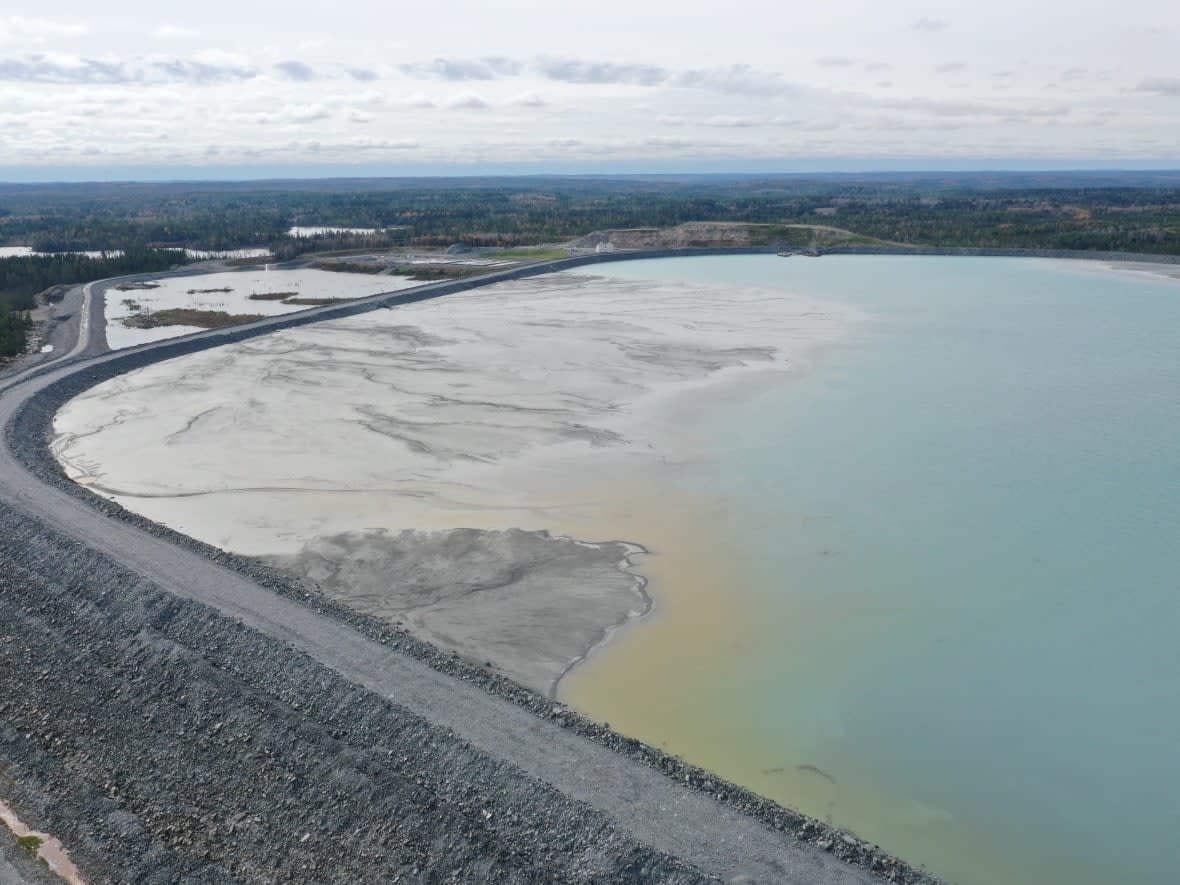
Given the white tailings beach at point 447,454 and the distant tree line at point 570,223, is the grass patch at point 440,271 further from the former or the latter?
the white tailings beach at point 447,454

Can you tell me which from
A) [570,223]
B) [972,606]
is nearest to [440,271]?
[570,223]

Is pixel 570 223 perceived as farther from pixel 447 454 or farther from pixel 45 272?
pixel 447 454

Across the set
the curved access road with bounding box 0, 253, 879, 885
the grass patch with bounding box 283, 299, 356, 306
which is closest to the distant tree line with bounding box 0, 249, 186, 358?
the grass patch with bounding box 283, 299, 356, 306

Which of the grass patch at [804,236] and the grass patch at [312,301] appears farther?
the grass patch at [804,236]

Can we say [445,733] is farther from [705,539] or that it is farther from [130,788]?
[705,539]

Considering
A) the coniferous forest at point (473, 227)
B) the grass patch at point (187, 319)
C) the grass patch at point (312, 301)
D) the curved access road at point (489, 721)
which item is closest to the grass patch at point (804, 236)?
the coniferous forest at point (473, 227)
